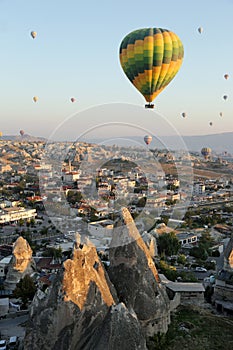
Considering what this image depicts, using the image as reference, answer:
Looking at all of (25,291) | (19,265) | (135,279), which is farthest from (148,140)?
(135,279)

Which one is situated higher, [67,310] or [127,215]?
[127,215]

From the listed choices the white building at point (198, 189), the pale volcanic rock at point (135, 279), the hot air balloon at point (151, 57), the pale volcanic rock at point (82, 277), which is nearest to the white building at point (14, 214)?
the hot air balloon at point (151, 57)

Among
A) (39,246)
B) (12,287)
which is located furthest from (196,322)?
(39,246)

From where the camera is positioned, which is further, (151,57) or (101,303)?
(151,57)

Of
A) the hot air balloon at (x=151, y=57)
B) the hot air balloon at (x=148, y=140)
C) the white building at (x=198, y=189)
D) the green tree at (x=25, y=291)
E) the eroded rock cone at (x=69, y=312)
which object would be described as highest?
the hot air balloon at (x=151, y=57)

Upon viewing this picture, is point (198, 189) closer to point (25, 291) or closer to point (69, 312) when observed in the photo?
point (25, 291)

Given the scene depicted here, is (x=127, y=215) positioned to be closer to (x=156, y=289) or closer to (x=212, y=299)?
(x=156, y=289)

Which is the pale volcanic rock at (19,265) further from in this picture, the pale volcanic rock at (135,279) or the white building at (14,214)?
the white building at (14,214)
